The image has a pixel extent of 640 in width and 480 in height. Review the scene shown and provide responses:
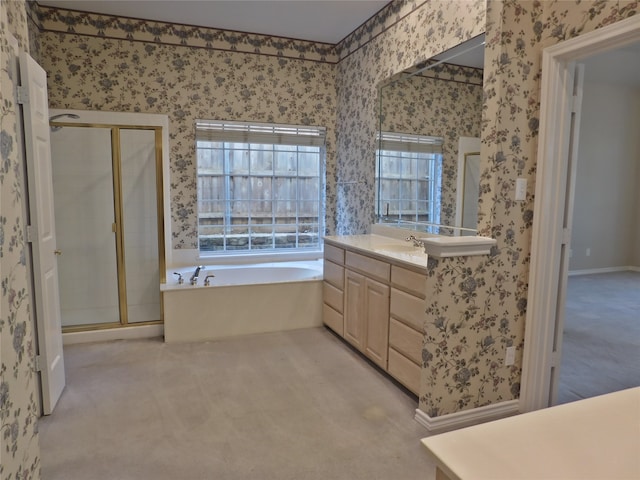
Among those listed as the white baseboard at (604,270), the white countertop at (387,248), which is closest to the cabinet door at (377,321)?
the white countertop at (387,248)

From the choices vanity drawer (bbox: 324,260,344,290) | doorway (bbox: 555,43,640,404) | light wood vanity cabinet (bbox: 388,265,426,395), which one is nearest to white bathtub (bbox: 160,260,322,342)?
vanity drawer (bbox: 324,260,344,290)

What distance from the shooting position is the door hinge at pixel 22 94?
6.97ft

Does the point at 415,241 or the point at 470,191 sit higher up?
the point at 470,191

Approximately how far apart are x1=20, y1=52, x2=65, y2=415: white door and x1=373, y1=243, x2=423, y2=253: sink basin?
6.57 ft

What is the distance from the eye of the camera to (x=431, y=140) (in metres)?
3.25

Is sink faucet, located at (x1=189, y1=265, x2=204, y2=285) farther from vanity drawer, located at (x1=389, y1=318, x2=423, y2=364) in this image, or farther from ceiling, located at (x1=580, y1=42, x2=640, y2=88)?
ceiling, located at (x1=580, y1=42, x2=640, y2=88)

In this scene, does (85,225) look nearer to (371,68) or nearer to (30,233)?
(30,233)

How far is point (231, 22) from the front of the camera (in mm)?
3943

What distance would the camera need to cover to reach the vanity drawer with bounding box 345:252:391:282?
279 centimetres

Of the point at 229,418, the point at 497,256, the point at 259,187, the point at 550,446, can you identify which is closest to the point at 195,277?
the point at 259,187

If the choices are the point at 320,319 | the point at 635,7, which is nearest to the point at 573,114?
the point at 635,7

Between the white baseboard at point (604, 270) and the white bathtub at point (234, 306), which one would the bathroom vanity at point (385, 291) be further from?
the white baseboard at point (604, 270)

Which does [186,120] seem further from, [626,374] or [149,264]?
[626,374]

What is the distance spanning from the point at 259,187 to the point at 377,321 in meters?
2.30
